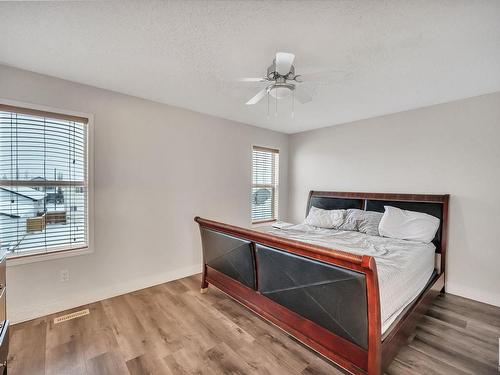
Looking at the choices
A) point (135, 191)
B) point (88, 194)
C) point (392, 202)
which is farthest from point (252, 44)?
point (392, 202)

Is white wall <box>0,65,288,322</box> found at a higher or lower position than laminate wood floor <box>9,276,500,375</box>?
higher

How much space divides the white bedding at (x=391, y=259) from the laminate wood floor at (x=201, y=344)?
42 centimetres

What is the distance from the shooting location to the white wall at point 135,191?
2.48 meters

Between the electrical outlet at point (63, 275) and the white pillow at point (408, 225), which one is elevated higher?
the white pillow at point (408, 225)

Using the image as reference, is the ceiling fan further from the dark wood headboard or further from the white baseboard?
the white baseboard

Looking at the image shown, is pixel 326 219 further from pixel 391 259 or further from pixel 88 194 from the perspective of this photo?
pixel 88 194

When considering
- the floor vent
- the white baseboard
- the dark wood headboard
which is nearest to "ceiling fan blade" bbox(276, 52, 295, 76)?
the dark wood headboard

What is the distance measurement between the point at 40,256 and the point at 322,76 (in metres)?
3.49

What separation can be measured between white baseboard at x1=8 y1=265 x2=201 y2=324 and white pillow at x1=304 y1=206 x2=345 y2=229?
2.07 metres

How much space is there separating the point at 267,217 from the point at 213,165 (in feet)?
5.64

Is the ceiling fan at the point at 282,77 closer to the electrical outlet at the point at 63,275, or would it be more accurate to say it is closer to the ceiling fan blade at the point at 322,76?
the ceiling fan blade at the point at 322,76

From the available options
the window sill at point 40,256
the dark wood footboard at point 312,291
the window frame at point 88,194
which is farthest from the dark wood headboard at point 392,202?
the window sill at point 40,256

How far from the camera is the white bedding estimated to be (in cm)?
181

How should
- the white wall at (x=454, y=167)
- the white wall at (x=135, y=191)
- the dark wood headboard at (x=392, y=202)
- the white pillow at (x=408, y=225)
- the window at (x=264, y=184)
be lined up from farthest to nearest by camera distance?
the window at (x=264, y=184), the dark wood headboard at (x=392, y=202), the white pillow at (x=408, y=225), the white wall at (x=454, y=167), the white wall at (x=135, y=191)
